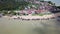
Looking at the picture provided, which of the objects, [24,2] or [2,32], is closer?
[2,32]

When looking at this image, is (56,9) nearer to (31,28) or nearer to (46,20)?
(46,20)

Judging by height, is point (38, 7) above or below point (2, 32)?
above

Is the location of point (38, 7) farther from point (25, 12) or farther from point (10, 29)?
point (10, 29)

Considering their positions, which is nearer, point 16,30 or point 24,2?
point 16,30

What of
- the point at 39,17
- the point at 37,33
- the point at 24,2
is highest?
the point at 24,2

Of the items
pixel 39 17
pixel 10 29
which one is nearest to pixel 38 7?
pixel 39 17


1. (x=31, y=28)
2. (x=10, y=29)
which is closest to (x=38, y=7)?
(x=31, y=28)
